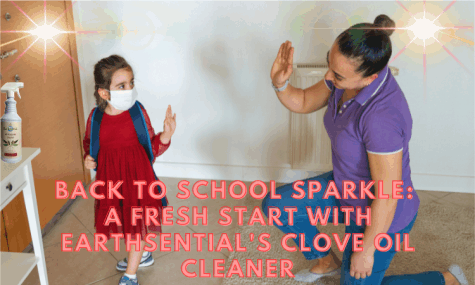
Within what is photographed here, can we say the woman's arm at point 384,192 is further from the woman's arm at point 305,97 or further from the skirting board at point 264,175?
the skirting board at point 264,175

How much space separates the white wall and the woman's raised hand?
68cm

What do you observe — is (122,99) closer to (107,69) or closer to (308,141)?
(107,69)

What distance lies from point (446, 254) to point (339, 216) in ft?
2.10

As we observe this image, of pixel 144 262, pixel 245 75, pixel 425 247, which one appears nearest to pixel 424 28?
pixel 245 75

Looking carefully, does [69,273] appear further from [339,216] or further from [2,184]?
[339,216]

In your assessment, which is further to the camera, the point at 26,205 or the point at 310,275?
the point at 310,275

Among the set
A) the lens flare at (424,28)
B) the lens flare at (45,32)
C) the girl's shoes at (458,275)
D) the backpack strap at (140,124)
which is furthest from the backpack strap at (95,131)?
the lens flare at (424,28)

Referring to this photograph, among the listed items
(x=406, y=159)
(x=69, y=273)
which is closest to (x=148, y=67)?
(x=69, y=273)

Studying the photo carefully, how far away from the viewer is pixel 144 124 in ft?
5.28

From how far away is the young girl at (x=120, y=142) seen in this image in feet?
5.10

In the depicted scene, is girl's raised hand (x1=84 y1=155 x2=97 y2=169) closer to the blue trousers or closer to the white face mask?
the white face mask

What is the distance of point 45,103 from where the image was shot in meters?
1.98

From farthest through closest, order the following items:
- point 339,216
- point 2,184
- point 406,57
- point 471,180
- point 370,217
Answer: point 471,180 < point 406,57 < point 339,216 < point 370,217 < point 2,184

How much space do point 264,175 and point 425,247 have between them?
2.90 feet
